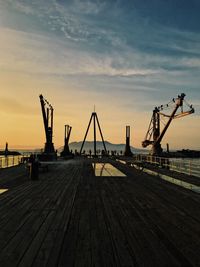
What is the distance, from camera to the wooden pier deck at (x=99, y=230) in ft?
14.8

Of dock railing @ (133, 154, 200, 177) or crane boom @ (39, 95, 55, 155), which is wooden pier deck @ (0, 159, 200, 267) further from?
crane boom @ (39, 95, 55, 155)

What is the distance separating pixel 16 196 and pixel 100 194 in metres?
3.37

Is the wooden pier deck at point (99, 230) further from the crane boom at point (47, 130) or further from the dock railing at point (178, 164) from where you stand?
the crane boom at point (47, 130)

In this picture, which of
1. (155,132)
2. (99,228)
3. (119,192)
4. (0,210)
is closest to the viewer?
(99,228)

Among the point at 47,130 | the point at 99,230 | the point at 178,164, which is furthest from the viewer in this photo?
the point at 47,130

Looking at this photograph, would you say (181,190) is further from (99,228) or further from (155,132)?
(155,132)

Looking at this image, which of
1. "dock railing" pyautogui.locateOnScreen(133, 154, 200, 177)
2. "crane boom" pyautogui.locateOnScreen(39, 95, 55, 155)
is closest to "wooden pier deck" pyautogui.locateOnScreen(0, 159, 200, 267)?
"dock railing" pyautogui.locateOnScreen(133, 154, 200, 177)

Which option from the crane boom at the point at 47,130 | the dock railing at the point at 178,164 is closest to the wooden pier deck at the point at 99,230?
the dock railing at the point at 178,164

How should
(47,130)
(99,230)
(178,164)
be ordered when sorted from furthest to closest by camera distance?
(47,130) → (178,164) → (99,230)

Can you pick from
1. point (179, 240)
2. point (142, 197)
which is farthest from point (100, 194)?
point (179, 240)

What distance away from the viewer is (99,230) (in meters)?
6.05

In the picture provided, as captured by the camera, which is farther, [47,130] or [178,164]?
[47,130]

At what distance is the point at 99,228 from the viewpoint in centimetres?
621

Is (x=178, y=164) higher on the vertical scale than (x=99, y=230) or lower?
higher
